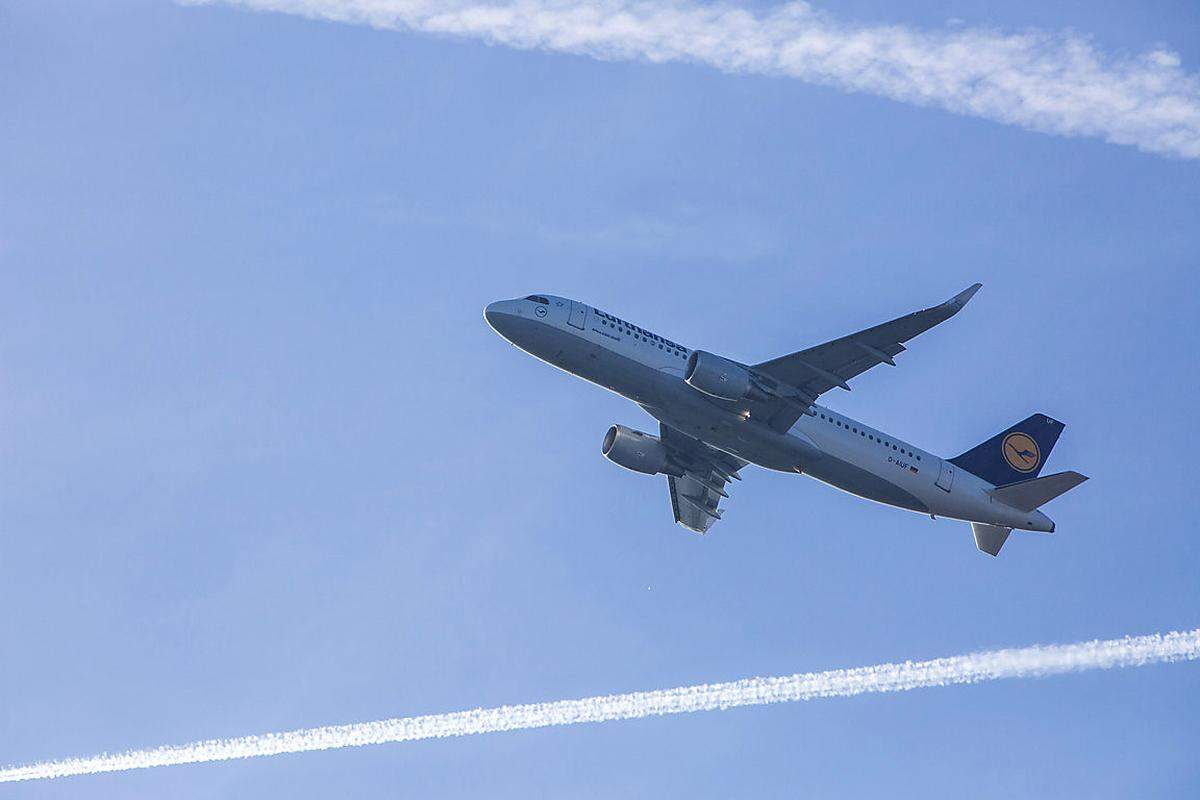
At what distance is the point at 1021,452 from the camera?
187 feet

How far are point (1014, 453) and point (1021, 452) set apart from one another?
465mm

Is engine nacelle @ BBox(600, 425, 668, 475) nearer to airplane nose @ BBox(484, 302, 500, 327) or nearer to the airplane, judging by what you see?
the airplane

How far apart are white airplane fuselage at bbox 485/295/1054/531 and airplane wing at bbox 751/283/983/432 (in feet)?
2.86

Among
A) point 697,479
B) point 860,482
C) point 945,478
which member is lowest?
point 860,482

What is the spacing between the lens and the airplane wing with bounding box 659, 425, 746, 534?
58.2 meters

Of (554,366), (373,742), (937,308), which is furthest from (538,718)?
(937,308)

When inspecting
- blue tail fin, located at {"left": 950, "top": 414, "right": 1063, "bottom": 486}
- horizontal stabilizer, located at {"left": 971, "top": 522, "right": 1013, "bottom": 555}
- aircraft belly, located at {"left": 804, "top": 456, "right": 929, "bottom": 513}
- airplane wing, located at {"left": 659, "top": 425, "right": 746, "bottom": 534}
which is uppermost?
airplane wing, located at {"left": 659, "top": 425, "right": 746, "bottom": 534}

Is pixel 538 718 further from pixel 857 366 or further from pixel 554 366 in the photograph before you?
pixel 857 366

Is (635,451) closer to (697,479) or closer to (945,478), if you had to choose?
(697,479)

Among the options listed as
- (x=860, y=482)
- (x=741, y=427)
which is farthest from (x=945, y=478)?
(x=741, y=427)

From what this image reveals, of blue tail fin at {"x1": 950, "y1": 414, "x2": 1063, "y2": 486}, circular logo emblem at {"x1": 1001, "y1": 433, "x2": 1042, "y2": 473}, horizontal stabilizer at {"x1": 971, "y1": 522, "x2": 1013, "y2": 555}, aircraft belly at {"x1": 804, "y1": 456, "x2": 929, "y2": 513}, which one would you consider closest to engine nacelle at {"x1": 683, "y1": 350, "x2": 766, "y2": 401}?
aircraft belly at {"x1": 804, "y1": 456, "x2": 929, "y2": 513}

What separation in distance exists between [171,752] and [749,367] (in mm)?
27945

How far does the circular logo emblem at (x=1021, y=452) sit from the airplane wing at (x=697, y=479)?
1261 centimetres

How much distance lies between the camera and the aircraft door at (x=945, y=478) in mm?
53094
